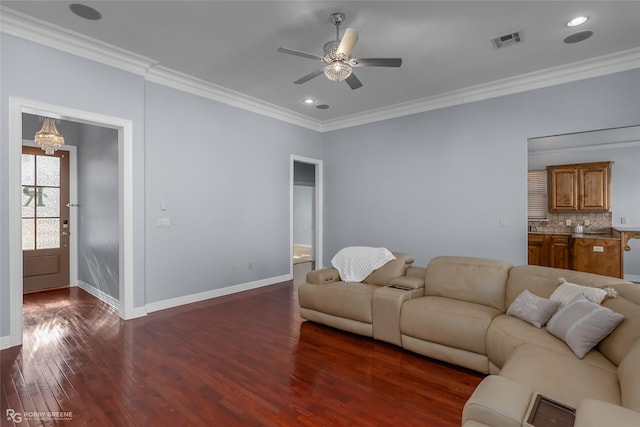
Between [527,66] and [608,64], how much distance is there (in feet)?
2.78

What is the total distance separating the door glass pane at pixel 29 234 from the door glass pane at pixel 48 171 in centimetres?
63

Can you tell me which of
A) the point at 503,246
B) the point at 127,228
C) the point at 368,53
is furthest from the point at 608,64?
the point at 127,228

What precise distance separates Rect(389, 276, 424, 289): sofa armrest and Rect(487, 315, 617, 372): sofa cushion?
876 millimetres

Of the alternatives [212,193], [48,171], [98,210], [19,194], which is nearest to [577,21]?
[212,193]

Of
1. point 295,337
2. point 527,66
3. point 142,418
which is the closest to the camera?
point 142,418

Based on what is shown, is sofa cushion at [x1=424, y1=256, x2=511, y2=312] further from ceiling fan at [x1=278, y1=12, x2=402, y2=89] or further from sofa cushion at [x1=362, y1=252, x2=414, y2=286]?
ceiling fan at [x1=278, y1=12, x2=402, y2=89]

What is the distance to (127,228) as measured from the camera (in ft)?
12.7

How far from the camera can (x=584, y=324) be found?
2.09 meters

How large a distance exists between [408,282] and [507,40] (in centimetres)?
274

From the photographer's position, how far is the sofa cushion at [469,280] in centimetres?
302

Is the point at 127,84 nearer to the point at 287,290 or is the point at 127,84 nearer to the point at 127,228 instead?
the point at 127,228

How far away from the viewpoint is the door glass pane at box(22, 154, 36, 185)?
4957 mm

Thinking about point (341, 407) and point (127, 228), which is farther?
point (127, 228)

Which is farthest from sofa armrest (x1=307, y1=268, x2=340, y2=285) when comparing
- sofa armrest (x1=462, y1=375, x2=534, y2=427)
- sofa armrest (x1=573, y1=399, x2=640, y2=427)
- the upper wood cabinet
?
the upper wood cabinet
